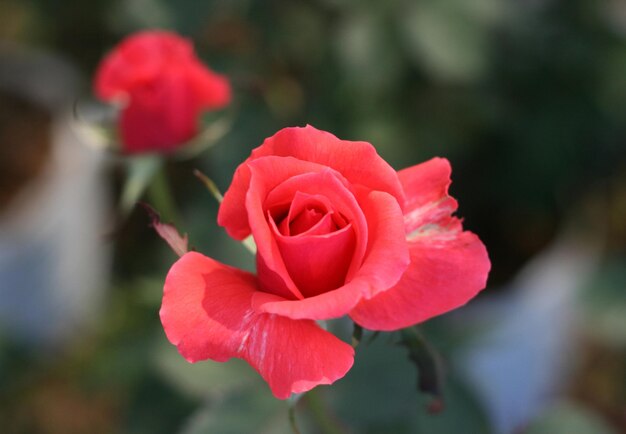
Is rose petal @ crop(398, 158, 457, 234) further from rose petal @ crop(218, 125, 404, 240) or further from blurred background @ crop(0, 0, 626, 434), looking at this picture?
blurred background @ crop(0, 0, 626, 434)

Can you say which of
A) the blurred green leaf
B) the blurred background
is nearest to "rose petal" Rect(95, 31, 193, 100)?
the blurred background

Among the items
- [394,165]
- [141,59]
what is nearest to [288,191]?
[141,59]

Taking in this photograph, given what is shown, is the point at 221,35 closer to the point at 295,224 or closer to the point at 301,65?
the point at 301,65

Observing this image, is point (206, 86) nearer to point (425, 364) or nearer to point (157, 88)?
point (157, 88)

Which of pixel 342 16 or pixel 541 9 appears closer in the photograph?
pixel 342 16

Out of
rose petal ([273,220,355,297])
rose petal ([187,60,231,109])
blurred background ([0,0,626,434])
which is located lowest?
blurred background ([0,0,626,434])

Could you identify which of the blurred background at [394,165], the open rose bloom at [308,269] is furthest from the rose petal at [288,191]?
the blurred background at [394,165]

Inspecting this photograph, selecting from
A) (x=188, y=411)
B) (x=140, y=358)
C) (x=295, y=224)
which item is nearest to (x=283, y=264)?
(x=295, y=224)

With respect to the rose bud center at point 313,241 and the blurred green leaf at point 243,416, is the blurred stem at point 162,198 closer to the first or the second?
the blurred green leaf at point 243,416
